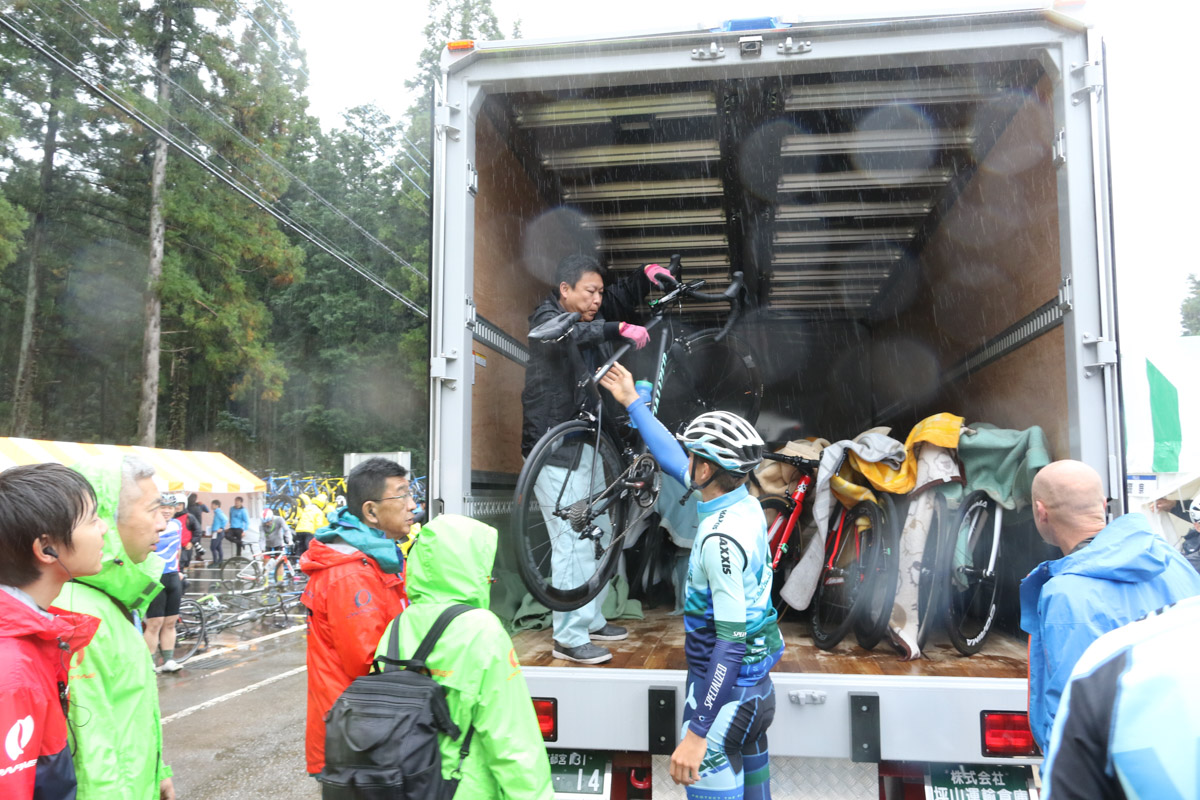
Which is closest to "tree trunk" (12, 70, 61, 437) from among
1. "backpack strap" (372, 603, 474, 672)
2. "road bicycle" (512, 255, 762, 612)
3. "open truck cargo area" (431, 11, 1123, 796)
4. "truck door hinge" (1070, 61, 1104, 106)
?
"open truck cargo area" (431, 11, 1123, 796)

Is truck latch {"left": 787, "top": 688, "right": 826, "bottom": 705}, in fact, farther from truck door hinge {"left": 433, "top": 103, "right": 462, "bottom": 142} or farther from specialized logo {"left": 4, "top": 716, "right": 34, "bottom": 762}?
truck door hinge {"left": 433, "top": 103, "right": 462, "bottom": 142}

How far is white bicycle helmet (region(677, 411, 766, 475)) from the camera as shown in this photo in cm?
268

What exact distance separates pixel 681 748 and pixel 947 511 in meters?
1.99

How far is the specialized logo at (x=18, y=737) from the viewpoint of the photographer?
155 centimetres

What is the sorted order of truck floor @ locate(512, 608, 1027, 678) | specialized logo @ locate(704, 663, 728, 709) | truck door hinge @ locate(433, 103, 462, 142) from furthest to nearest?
1. truck door hinge @ locate(433, 103, 462, 142)
2. truck floor @ locate(512, 608, 1027, 678)
3. specialized logo @ locate(704, 663, 728, 709)

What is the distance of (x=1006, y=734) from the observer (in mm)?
2627

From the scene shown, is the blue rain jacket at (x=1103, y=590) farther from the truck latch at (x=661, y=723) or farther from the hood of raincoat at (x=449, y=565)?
the hood of raincoat at (x=449, y=565)

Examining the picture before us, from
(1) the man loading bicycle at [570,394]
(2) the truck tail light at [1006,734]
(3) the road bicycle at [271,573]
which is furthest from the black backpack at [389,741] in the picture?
(3) the road bicycle at [271,573]

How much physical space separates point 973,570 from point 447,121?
2911 mm

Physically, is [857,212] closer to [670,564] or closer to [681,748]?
[670,564]

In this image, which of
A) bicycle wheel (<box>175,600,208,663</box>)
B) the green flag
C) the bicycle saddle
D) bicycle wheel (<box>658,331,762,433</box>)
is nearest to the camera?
the bicycle saddle

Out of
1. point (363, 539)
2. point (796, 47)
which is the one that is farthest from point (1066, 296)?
point (363, 539)

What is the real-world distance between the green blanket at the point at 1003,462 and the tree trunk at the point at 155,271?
23.2m

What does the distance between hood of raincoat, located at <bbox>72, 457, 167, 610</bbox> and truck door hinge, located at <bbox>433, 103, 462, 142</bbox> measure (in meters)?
1.78
